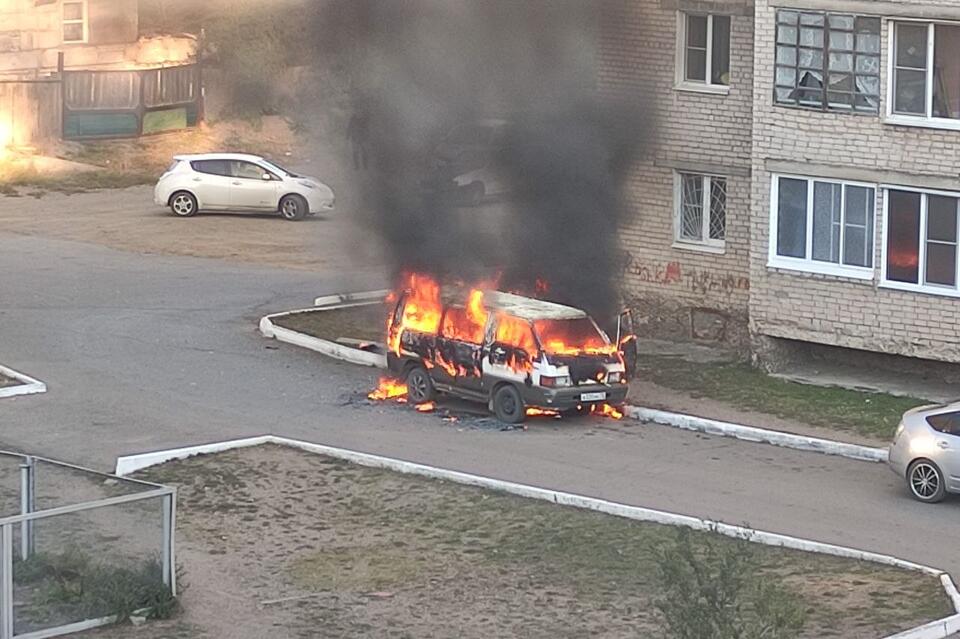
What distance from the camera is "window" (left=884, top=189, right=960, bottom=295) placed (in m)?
24.5

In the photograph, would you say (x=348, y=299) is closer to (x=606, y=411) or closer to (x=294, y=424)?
(x=294, y=424)

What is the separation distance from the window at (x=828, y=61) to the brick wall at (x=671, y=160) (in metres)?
1.40

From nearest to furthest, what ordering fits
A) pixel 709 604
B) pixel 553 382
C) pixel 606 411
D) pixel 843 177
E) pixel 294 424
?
pixel 709 604 < pixel 553 382 < pixel 294 424 < pixel 606 411 < pixel 843 177

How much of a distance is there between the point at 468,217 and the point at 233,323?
506cm

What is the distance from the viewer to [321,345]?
2759 centimetres

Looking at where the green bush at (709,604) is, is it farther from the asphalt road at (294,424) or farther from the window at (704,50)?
the window at (704,50)

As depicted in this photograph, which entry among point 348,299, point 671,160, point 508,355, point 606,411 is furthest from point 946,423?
point 348,299

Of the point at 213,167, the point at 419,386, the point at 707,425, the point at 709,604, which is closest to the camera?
the point at 709,604

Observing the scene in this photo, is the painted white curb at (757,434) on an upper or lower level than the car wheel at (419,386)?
lower

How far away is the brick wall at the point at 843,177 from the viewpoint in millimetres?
24516

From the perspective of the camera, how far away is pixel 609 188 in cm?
2741

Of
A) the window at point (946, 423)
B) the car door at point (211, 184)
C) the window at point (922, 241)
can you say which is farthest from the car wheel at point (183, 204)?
the window at point (946, 423)

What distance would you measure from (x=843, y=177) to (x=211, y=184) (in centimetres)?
1661

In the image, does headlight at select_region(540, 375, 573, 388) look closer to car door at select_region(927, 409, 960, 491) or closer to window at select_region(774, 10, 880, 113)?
car door at select_region(927, 409, 960, 491)
